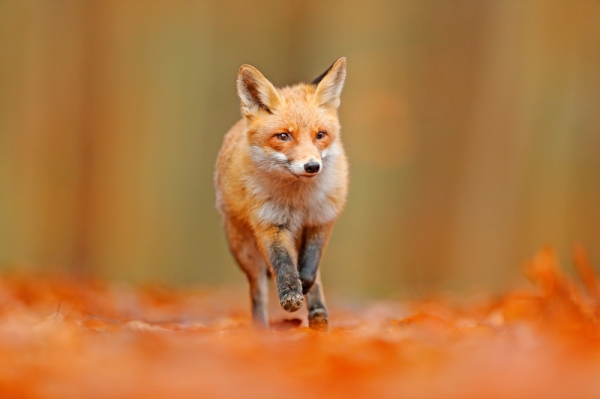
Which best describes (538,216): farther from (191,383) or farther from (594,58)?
(191,383)

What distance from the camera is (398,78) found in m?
9.12

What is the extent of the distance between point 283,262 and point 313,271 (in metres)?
0.26

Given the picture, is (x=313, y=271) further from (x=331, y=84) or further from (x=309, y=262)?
(x=331, y=84)

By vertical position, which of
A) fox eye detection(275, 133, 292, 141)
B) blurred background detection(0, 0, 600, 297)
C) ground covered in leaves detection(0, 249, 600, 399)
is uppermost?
blurred background detection(0, 0, 600, 297)

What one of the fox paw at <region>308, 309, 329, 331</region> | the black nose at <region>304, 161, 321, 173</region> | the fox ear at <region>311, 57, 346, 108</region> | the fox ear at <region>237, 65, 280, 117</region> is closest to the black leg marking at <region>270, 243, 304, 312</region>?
the fox paw at <region>308, 309, 329, 331</region>

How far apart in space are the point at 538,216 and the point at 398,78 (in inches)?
110

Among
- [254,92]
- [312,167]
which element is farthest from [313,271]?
[254,92]

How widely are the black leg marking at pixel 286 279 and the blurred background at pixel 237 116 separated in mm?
5278

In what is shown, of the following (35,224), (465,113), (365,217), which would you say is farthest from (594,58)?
(35,224)

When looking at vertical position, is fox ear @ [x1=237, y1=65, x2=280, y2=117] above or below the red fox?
above

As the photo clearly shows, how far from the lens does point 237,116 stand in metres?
9.59

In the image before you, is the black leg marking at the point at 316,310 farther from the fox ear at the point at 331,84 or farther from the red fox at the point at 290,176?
the fox ear at the point at 331,84

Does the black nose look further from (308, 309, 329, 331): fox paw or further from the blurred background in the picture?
the blurred background

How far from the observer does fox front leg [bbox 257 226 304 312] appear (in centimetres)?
371
